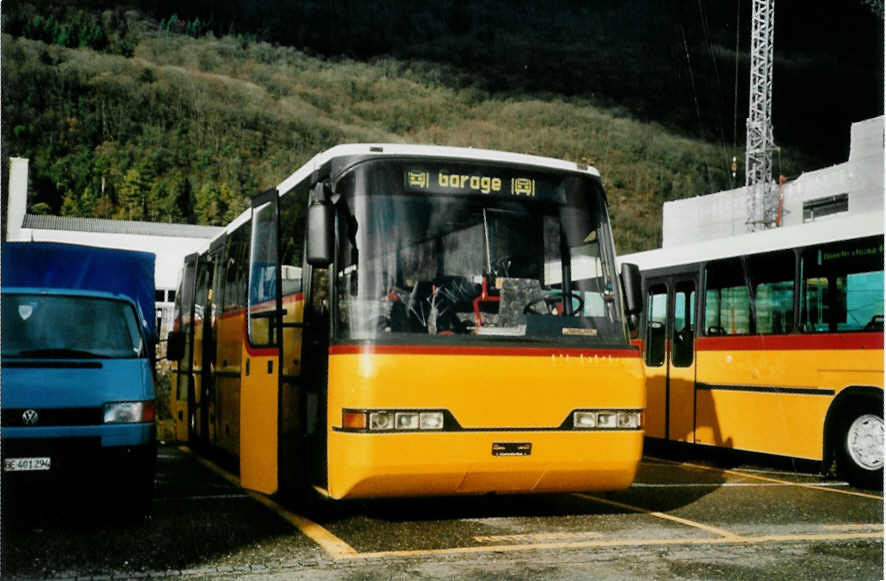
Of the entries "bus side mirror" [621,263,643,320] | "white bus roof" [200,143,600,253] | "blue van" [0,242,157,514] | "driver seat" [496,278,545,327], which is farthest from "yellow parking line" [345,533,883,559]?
"white bus roof" [200,143,600,253]

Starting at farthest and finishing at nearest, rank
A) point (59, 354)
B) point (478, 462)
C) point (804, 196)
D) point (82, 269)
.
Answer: point (804, 196), point (82, 269), point (59, 354), point (478, 462)

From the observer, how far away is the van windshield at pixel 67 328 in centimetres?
816

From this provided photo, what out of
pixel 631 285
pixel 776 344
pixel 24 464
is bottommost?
pixel 24 464

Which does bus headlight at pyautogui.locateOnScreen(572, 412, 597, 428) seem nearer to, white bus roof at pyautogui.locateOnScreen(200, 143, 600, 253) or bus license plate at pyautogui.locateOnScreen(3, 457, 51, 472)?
white bus roof at pyautogui.locateOnScreen(200, 143, 600, 253)

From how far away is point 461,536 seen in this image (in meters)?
7.36

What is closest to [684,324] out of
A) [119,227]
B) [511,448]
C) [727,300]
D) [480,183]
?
[727,300]

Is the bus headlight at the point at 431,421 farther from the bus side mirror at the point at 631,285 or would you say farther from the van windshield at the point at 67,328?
the van windshield at the point at 67,328

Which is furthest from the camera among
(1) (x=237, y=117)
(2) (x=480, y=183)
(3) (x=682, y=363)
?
(1) (x=237, y=117)

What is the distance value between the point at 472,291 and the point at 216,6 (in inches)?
6702

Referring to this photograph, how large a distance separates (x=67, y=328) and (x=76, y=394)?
1020 mm

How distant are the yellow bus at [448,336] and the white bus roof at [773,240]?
12.3ft

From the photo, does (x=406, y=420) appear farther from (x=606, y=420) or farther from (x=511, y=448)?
(x=606, y=420)

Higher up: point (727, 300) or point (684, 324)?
point (727, 300)

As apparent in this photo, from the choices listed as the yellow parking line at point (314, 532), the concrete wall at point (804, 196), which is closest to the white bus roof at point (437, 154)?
the yellow parking line at point (314, 532)
